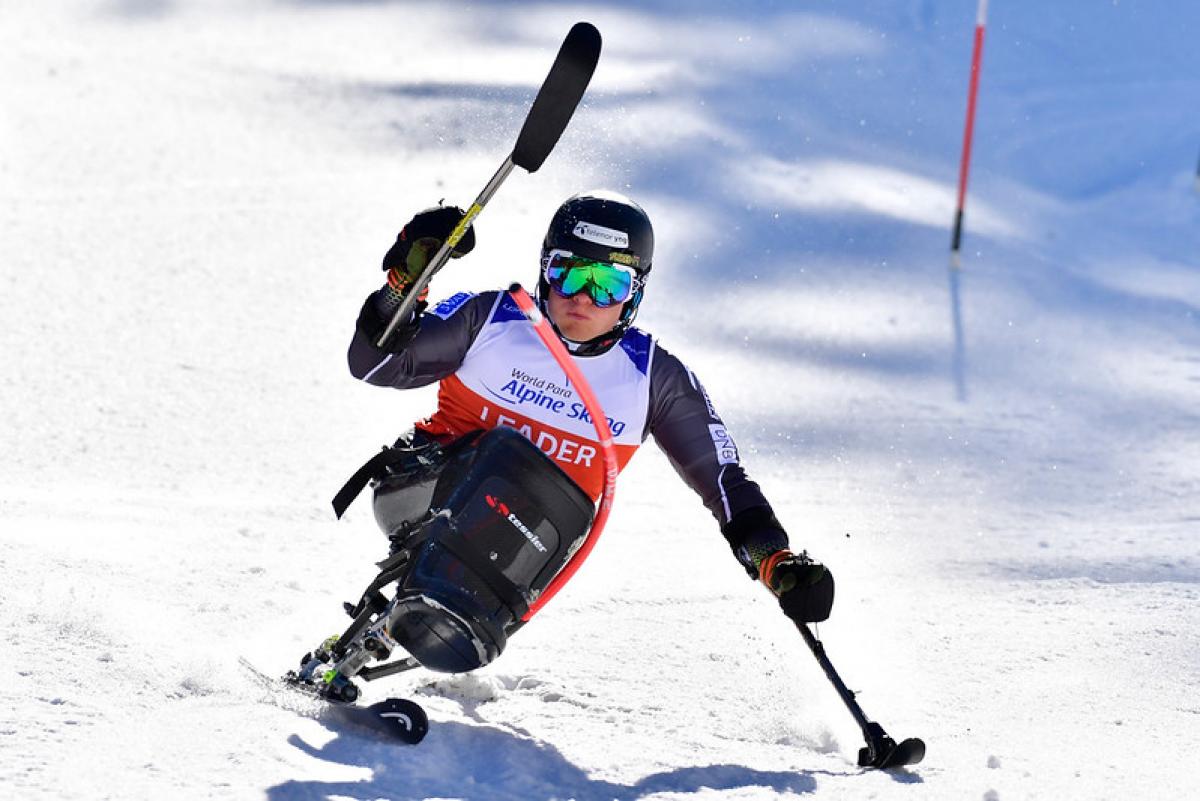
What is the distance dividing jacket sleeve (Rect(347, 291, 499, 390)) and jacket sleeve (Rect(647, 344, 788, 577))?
548 millimetres

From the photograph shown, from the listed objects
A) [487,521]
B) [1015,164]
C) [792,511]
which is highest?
[1015,164]

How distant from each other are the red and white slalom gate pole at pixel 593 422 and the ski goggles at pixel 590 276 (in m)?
0.13

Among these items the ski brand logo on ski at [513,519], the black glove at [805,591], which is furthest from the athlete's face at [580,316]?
the black glove at [805,591]

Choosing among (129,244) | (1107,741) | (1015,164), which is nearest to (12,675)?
(1107,741)

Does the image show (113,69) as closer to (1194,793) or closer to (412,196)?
(412,196)

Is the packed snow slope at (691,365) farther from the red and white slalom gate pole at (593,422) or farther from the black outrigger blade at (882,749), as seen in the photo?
the red and white slalom gate pole at (593,422)

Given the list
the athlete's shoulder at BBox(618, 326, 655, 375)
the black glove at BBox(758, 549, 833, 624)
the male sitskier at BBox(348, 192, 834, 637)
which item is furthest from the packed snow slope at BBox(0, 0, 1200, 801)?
the athlete's shoulder at BBox(618, 326, 655, 375)

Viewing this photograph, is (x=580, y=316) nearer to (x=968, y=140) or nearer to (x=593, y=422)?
Result: (x=593, y=422)

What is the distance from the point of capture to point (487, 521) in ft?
12.8

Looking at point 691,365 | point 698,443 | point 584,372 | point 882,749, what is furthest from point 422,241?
point 691,365

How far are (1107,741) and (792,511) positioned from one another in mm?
2633

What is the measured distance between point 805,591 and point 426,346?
1250 millimetres

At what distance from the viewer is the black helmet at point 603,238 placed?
4184 millimetres

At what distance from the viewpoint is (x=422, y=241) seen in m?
3.99
